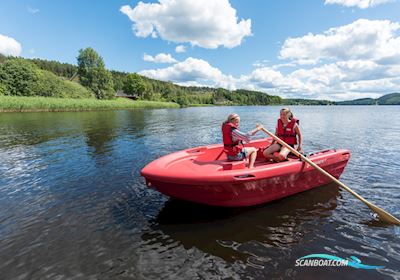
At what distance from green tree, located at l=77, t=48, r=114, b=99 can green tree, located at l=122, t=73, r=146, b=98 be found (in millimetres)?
18443

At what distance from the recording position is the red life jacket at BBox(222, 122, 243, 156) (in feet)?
18.5

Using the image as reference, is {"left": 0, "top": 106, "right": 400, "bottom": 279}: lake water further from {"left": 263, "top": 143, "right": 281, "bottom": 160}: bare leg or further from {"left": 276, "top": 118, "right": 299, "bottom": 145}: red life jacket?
{"left": 276, "top": 118, "right": 299, "bottom": 145}: red life jacket

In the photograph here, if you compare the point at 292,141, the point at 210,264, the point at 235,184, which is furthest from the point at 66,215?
the point at 292,141

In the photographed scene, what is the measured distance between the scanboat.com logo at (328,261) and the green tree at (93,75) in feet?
218

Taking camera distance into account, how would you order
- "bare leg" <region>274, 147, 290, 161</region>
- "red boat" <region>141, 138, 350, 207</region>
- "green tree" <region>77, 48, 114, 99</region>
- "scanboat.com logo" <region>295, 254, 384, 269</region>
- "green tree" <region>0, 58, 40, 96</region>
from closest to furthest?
"scanboat.com logo" <region>295, 254, 384, 269</region>, "red boat" <region>141, 138, 350, 207</region>, "bare leg" <region>274, 147, 290, 161</region>, "green tree" <region>0, 58, 40, 96</region>, "green tree" <region>77, 48, 114, 99</region>

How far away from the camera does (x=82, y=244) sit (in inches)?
160

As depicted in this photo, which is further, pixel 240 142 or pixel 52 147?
pixel 52 147

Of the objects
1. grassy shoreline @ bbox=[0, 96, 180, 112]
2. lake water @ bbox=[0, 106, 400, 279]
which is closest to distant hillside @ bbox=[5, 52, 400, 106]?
grassy shoreline @ bbox=[0, 96, 180, 112]

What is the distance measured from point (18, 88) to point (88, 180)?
173ft

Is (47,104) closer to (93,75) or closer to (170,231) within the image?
(93,75)

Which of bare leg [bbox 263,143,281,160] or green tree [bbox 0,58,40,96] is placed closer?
bare leg [bbox 263,143,281,160]

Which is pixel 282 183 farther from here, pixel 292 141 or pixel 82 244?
pixel 82 244

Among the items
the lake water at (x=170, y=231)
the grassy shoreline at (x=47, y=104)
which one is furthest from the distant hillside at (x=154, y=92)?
the lake water at (x=170, y=231)

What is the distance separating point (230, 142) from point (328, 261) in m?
2.99
